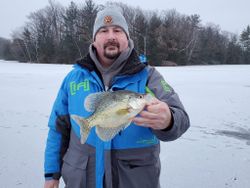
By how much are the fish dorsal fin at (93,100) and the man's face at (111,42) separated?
1.39 feet

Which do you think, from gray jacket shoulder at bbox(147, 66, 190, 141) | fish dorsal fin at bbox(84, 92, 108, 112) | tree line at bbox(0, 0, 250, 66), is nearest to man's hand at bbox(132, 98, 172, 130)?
gray jacket shoulder at bbox(147, 66, 190, 141)

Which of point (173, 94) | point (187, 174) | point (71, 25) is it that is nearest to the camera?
point (173, 94)

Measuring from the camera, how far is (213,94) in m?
9.15

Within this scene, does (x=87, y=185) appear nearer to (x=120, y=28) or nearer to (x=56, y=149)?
(x=56, y=149)

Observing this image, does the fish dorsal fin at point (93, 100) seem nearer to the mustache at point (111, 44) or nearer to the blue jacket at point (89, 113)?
the blue jacket at point (89, 113)

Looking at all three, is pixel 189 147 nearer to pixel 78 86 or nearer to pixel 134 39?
pixel 78 86

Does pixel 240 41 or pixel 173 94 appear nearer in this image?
pixel 173 94

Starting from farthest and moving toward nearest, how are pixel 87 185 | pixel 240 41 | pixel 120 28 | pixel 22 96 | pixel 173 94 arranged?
A: pixel 240 41, pixel 22 96, pixel 120 28, pixel 87 185, pixel 173 94

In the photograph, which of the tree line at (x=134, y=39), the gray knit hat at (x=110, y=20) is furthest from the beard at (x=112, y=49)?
the tree line at (x=134, y=39)

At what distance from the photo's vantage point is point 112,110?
5.42ft

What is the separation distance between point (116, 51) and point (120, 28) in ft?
0.92

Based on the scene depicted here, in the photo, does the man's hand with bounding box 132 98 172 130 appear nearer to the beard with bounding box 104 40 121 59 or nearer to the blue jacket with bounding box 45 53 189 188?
the blue jacket with bounding box 45 53 189 188

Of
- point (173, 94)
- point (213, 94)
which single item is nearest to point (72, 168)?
point (173, 94)

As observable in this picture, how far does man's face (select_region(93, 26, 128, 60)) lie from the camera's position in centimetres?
210
